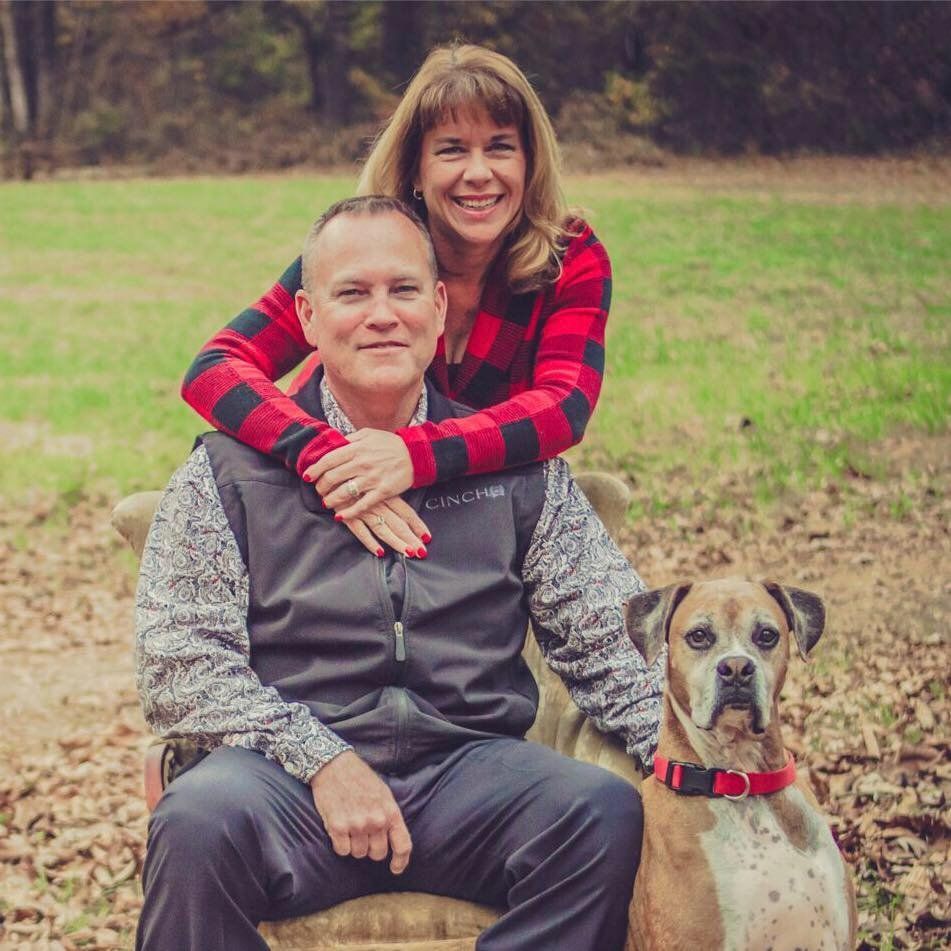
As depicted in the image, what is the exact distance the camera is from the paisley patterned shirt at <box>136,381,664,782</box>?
299cm

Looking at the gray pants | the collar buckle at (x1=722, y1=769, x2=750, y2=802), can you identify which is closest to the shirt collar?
the gray pants

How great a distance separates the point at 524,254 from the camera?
3938 mm

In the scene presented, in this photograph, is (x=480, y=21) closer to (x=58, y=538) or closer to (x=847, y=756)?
(x=58, y=538)

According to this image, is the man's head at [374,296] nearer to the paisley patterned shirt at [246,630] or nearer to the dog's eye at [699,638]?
the paisley patterned shirt at [246,630]

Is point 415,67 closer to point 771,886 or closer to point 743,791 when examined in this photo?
point 743,791

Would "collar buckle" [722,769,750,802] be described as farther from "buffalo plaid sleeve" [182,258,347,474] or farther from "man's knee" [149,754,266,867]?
"buffalo plaid sleeve" [182,258,347,474]

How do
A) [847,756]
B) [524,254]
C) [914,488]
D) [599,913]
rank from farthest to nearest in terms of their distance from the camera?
[914,488]
[847,756]
[524,254]
[599,913]

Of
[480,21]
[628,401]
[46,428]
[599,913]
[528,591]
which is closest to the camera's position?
[599,913]

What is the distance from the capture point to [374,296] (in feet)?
10.7

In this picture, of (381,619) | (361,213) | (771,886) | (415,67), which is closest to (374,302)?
(361,213)

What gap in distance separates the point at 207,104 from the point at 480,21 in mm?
12149

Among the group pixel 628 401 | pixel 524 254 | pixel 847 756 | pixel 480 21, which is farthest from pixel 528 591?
pixel 480 21

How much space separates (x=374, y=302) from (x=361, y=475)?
39cm

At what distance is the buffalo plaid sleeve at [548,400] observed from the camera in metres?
3.27
